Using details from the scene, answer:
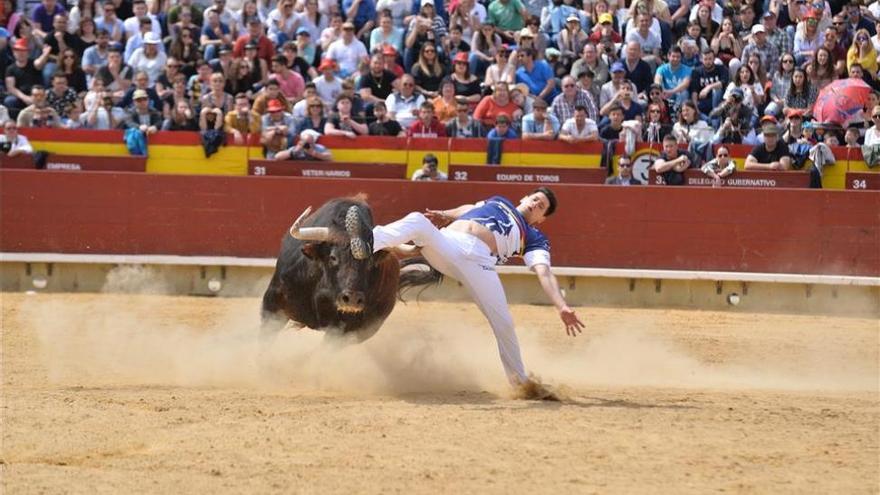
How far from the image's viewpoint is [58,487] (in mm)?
5773

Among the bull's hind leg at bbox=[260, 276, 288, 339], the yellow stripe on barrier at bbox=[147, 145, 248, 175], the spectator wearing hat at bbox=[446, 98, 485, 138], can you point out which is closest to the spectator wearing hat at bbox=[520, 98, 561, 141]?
the spectator wearing hat at bbox=[446, 98, 485, 138]

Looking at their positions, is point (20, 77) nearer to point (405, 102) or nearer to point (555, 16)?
point (405, 102)

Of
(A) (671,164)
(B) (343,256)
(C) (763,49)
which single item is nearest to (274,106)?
(A) (671,164)

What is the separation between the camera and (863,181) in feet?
45.9

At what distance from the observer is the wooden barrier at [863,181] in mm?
13961

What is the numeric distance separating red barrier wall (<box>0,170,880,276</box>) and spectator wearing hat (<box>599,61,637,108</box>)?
1.18 m

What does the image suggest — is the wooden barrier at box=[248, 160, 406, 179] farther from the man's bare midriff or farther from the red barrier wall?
the man's bare midriff

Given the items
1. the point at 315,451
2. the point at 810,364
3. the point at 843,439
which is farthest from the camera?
the point at 810,364

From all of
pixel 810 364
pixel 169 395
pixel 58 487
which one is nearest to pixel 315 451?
pixel 58 487

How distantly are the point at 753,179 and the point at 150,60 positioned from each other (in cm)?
680

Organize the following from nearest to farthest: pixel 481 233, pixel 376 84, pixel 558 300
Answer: pixel 558 300 < pixel 481 233 < pixel 376 84

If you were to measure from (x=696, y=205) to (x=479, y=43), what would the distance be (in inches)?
126

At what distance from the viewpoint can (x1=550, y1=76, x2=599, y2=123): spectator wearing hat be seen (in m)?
14.5

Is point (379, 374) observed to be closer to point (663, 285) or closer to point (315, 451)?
point (315, 451)
